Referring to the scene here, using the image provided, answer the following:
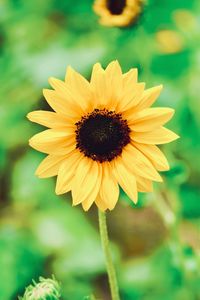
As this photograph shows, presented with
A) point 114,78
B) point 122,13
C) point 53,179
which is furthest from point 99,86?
point 53,179

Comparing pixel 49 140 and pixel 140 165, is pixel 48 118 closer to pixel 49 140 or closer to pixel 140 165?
pixel 49 140

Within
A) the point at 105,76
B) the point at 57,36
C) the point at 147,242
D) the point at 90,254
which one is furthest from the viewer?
the point at 57,36

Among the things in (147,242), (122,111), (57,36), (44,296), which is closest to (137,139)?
(122,111)

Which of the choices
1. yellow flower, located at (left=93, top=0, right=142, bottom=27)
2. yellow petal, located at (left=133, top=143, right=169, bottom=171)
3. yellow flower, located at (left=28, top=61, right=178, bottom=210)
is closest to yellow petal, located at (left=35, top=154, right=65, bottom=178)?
yellow flower, located at (left=28, top=61, right=178, bottom=210)

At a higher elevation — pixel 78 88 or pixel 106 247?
pixel 78 88

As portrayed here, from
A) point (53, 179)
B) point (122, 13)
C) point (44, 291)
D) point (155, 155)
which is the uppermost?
point (122, 13)

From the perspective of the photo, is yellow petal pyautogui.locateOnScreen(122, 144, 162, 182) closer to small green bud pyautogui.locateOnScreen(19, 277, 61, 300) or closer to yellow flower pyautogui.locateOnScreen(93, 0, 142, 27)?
small green bud pyautogui.locateOnScreen(19, 277, 61, 300)

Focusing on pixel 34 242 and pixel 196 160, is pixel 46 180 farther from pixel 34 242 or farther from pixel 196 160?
pixel 196 160
